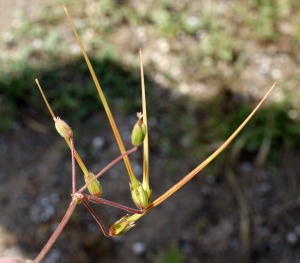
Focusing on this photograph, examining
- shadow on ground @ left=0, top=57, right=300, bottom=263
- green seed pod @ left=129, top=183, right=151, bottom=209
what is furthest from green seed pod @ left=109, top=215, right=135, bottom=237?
shadow on ground @ left=0, top=57, right=300, bottom=263

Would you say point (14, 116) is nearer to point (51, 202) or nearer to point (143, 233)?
point (51, 202)

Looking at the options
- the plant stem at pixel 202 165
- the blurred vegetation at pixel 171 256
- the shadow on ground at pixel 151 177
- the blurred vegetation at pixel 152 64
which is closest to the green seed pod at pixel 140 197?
the plant stem at pixel 202 165

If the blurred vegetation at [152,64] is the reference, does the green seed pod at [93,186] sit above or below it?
above

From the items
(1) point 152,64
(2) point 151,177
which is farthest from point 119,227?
(1) point 152,64

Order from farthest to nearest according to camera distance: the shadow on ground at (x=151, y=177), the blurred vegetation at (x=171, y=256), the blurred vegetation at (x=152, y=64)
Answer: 1. the blurred vegetation at (x=152, y=64)
2. the shadow on ground at (x=151, y=177)
3. the blurred vegetation at (x=171, y=256)

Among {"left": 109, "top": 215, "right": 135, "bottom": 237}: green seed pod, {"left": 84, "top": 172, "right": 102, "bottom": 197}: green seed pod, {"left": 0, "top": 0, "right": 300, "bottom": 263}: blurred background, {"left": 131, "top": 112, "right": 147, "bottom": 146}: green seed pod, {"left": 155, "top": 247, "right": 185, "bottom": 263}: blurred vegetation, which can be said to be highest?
{"left": 131, "top": 112, "right": 147, "bottom": 146}: green seed pod

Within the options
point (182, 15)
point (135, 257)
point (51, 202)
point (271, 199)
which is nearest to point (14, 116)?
point (51, 202)

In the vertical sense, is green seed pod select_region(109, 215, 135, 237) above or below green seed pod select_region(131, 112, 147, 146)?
below

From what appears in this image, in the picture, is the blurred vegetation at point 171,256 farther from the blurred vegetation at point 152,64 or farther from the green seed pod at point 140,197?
the green seed pod at point 140,197

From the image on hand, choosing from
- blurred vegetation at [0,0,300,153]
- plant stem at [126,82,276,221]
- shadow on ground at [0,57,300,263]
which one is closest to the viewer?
plant stem at [126,82,276,221]

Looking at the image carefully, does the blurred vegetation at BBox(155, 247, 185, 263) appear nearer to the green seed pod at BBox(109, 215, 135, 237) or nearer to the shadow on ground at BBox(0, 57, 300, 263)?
the shadow on ground at BBox(0, 57, 300, 263)

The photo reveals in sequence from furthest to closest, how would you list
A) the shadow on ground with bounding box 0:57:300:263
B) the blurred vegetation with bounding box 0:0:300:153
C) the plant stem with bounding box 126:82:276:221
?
the blurred vegetation with bounding box 0:0:300:153 < the shadow on ground with bounding box 0:57:300:263 < the plant stem with bounding box 126:82:276:221
